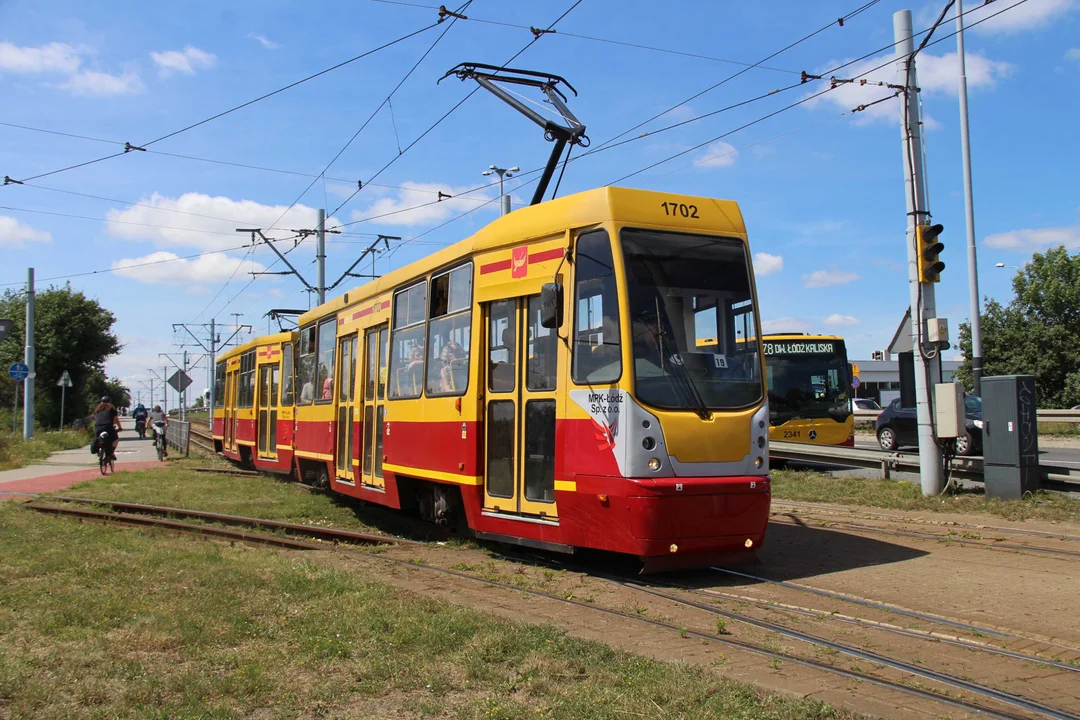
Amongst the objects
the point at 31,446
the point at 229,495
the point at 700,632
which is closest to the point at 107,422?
the point at 229,495

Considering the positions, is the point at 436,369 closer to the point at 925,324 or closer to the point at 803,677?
the point at 803,677

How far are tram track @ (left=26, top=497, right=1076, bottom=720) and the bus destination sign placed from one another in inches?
493

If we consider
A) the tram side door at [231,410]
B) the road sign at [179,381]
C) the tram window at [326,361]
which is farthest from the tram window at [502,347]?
the road sign at [179,381]

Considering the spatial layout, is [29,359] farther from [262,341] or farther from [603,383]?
[603,383]

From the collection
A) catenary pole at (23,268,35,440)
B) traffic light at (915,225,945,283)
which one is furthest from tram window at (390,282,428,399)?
catenary pole at (23,268,35,440)

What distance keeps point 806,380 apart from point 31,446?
2363 centimetres

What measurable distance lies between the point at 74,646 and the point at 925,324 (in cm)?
1163

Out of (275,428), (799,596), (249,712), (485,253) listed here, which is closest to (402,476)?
(485,253)

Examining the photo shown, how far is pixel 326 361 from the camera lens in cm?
1497

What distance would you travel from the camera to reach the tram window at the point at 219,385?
88.5ft

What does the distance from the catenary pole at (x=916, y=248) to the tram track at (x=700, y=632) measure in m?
7.12

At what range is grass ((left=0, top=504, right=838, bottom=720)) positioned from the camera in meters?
4.39

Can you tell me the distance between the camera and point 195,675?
4.93 metres

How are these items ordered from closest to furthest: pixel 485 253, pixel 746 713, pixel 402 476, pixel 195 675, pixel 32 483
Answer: pixel 746 713
pixel 195 675
pixel 485 253
pixel 402 476
pixel 32 483
